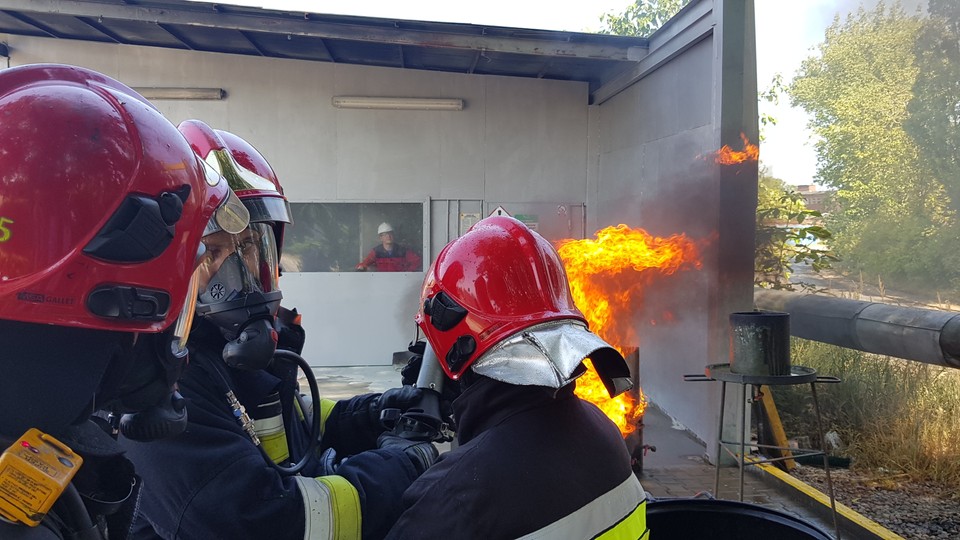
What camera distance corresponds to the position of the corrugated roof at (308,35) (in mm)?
A: 7484

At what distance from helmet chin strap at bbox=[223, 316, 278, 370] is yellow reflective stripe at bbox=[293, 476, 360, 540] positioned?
381 mm

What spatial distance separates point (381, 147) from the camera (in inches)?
383

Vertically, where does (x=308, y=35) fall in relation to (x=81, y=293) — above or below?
above

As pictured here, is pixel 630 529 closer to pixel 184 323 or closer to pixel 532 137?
pixel 184 323

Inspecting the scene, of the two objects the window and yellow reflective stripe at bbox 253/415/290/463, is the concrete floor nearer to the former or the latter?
the window

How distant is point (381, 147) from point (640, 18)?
20673 millimetres

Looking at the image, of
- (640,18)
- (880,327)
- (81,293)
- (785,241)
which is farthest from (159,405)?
(640,18)

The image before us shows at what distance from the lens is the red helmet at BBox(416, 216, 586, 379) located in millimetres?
1742

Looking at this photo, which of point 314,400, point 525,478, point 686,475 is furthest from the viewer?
point 686,475

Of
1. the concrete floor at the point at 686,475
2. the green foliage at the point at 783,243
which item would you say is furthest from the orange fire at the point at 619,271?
the green foliage at the point at 783,243

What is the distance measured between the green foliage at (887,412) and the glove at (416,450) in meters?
5.02

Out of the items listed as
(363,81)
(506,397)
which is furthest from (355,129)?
(506,397)

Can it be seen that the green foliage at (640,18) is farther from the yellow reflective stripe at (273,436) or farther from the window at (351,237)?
the yellow reflective stripe at (273,436)

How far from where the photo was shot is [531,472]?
143 cm
